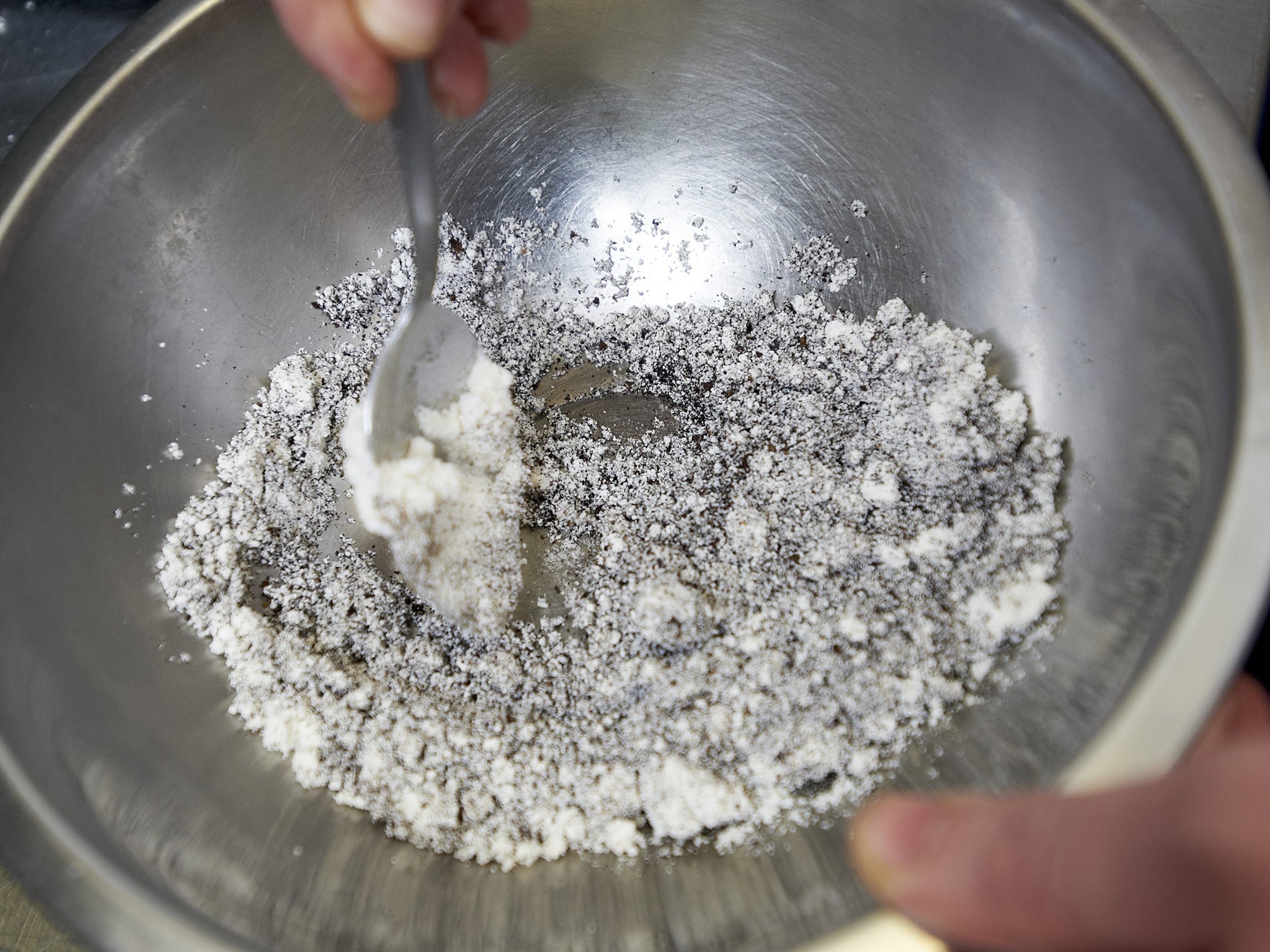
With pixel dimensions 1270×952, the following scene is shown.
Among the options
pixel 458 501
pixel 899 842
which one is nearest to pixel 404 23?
pixel 458 501

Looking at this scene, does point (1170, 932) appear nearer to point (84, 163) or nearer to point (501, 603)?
point (501, 603)

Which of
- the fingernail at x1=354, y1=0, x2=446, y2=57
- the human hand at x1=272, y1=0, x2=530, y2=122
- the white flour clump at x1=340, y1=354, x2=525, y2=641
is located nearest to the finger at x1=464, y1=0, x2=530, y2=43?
the human hand at x1=272, y1=0, x2=530, y2=122

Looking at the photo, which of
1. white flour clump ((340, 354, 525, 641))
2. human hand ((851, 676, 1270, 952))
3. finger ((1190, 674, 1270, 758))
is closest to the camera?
human hand ((851, 676, 1270, 952))

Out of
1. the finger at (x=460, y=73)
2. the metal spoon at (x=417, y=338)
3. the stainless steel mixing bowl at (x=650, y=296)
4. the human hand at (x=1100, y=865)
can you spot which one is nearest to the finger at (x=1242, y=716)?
the stainless steel mixing bowl at (x=650, y=296)

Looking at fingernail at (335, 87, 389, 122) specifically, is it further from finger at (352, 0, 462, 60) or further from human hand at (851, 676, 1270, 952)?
human hand at (851, 676, 1270, 952)

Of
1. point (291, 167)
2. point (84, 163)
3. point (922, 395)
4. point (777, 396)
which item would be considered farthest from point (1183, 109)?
point (84, 163)

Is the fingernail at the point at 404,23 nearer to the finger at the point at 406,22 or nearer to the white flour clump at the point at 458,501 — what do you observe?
the finger at the point at 406,22

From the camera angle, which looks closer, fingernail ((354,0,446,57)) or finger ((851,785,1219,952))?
finger ((851,785,1219,952))
